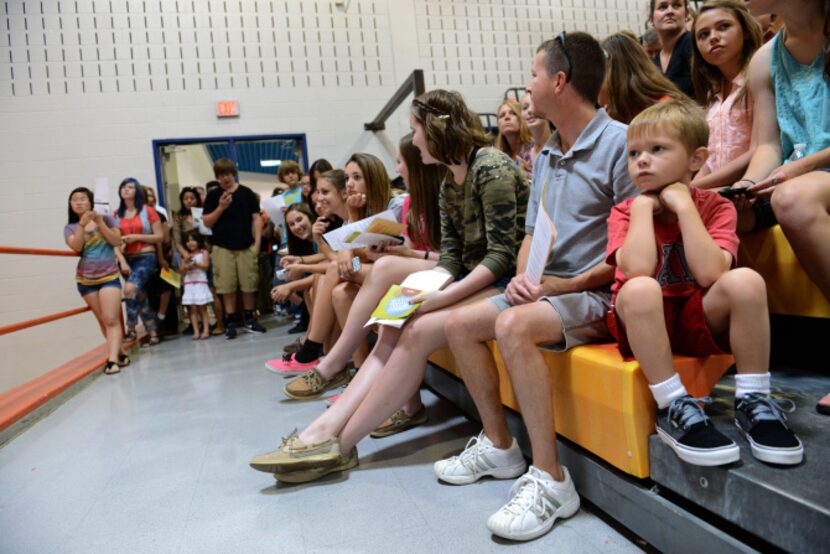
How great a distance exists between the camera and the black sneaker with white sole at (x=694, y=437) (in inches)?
36.9

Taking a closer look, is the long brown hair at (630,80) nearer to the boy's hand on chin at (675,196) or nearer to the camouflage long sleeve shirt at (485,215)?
the camouflage long sleeve shirt at (485,215)

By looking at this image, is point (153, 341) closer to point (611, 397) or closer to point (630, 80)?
point (630, 80)

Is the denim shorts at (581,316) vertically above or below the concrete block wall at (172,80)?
below

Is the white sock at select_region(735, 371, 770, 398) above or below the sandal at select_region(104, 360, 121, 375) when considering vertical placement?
above

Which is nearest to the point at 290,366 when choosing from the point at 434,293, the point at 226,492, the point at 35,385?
the point at 226,492

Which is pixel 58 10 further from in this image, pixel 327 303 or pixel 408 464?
pixel 408 464

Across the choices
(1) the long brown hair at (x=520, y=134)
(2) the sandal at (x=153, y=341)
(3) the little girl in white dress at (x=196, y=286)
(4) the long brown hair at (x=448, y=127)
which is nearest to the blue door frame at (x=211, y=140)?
(3) the little girl in white dress at (x=196, y=286)

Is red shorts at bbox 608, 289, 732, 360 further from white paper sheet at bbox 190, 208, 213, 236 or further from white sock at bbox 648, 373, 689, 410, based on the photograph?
white paper sheet at bbox 190, 208, 213, 236

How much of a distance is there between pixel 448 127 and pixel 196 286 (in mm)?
3894

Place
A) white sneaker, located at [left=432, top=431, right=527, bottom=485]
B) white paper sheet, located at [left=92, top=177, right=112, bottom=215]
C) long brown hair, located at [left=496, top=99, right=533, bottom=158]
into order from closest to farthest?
white sneaker, located at [left=432, top=431, right=527, bottom=485] < long brown hair, located at [left=496, top=99, right=533, bottom=158] < white paper sheet, located at [left=92, top=177, right=112, bottom=215]

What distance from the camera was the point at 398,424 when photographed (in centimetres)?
201

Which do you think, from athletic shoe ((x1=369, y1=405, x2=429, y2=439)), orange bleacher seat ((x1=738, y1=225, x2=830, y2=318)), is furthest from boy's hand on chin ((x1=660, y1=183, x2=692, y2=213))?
athletic shoe ((x1=369, y1=405, x2=429, y2=439))

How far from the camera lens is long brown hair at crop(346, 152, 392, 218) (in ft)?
8.61

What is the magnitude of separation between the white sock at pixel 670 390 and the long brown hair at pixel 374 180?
180cm
